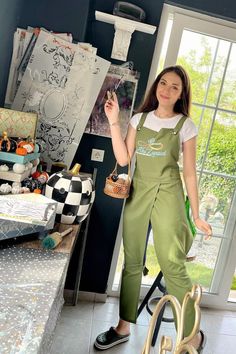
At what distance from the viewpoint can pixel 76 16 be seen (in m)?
1.74

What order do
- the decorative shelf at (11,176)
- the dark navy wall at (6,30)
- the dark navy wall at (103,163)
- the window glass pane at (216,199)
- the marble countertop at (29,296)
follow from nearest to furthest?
1. the marble countertop at (29,296)
2. the decorative shelf at (11,176)
3. the dark navy wall at (6,30)
4. the dark navy wall at (103,163)
5. the window glass pane at (216,199)

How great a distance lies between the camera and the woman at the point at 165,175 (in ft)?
5.16

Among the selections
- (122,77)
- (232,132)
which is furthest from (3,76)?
(232,132)

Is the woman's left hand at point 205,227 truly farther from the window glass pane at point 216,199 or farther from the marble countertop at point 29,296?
the marble countertop at point 29,296

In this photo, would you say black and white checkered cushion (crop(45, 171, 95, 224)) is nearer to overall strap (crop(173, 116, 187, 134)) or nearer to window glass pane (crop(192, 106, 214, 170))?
overall strap (crop(173, 116, 187, 134))

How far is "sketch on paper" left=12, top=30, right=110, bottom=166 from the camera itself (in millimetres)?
1677

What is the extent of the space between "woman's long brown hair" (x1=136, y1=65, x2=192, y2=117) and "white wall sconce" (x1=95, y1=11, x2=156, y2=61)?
1.02 feet

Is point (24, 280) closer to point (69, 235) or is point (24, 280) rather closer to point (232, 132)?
point (69, 235)

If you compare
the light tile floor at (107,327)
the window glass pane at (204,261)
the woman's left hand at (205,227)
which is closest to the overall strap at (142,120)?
the woman's left hand at (205,227)

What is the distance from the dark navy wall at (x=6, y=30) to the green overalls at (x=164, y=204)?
0.72m

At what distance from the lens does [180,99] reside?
1.63 metres

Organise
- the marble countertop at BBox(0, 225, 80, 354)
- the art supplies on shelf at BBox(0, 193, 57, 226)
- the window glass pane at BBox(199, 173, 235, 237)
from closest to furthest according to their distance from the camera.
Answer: the marble countertop at BBox(0, 225, 80, 354) → the art supplies on shelf at BBox(0, 193, 57, 226) → the window glass pane at BBox(199, 173, 235, 237)

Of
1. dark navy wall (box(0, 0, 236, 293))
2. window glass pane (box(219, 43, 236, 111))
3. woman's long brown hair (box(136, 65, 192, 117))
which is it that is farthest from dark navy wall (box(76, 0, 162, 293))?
window glass pane (box(219, 43, 236, 111))

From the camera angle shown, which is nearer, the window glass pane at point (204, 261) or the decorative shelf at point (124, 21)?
the decorative shelf at point (124, 21)
